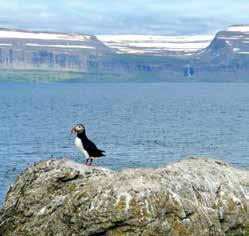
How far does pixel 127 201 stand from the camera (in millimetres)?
17609

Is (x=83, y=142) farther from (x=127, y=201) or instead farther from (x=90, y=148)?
(x=127, y=201)

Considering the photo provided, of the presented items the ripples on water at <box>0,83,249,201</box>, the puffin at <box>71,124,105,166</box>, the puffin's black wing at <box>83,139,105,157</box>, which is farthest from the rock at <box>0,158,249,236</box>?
the ripples on water at <box>0,83,249,201</box>

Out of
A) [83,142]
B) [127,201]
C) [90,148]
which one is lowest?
[127,201]

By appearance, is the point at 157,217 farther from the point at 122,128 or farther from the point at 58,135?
the point at 122,128

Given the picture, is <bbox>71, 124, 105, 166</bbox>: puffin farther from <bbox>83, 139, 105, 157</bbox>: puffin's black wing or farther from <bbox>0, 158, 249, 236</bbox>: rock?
<bbox>0, 158, 249, 236</bbox>: rock

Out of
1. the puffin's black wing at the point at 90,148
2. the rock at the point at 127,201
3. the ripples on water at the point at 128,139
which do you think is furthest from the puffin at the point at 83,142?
the ripples on water at the point at 128,139

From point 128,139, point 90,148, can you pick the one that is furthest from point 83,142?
point 128,139

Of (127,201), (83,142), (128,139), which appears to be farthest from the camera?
(128,139)

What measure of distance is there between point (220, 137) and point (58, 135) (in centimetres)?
2407

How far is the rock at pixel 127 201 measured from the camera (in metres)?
17.6

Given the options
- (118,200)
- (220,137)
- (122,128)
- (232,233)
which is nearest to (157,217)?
(118,200)

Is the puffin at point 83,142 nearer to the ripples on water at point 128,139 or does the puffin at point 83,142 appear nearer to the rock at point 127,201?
the rock at point 127,201

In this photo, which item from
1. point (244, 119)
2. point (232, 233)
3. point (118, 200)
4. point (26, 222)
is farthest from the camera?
point (244, 119)

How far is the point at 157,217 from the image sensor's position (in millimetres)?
17656
